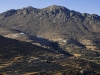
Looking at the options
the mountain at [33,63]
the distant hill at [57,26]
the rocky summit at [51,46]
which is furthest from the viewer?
the distant hill at [57,26]

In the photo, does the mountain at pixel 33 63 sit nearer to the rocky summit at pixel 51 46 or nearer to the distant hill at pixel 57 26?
the rocky summit at pixel 51 46

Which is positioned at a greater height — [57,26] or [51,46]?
[57,26]

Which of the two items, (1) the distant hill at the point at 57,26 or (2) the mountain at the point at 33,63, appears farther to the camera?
(1) the distant hill at the point at 57,26

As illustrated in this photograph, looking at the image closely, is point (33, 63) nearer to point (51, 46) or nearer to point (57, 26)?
point (51, 46)

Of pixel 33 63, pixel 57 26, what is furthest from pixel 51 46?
pixel 57 26

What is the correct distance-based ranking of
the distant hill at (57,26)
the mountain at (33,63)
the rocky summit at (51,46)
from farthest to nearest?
the distant hill at (57,26) < the rocky summit at (51,46) < the mountain at (33,63)

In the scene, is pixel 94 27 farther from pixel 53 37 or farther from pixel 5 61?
pixel 5 61

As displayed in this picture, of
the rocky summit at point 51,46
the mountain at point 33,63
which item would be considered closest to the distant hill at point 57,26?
the rocky summit at point 51,46

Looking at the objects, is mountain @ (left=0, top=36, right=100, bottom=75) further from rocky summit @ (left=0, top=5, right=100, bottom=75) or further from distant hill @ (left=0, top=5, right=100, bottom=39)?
distant hill @ (left=0, top=5, right=100, bottom=39)

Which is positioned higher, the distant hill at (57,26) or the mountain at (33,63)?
the distant hill at (57,26)
